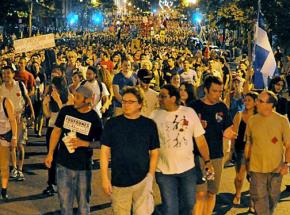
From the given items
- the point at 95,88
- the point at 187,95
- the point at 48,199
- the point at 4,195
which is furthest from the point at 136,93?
the point at 95,88

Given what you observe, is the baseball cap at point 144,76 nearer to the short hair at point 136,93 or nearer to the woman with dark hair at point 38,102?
the short hair at point 136,93

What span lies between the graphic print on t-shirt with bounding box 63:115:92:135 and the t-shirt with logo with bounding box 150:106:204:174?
0.73 metres

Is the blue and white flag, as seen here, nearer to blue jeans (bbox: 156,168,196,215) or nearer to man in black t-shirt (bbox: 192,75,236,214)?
man in black t-shirt (bbox: 192,75,236,214)

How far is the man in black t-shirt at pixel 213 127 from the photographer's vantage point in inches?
264

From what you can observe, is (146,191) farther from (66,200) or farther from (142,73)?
(142,73)

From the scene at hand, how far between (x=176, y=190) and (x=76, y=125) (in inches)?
48.0

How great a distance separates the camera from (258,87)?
11.7 metres

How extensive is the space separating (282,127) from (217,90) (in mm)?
814

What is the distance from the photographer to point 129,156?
Result: 5539 millimetres

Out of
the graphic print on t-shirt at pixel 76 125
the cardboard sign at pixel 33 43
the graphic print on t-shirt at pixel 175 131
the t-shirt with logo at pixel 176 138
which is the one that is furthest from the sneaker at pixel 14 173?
the cardboard sign at pixel 33 43

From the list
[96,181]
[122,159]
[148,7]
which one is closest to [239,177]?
[96,181]

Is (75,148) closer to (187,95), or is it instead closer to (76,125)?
(76,125)

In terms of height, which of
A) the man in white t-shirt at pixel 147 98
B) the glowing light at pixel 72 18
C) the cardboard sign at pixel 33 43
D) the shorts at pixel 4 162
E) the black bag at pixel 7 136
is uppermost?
the glowing light at pixel 72 18

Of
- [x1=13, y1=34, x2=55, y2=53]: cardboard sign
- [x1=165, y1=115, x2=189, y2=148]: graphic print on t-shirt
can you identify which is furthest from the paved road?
[x1=13, y1=34, x2=55, y2=53]: cardboard sign
